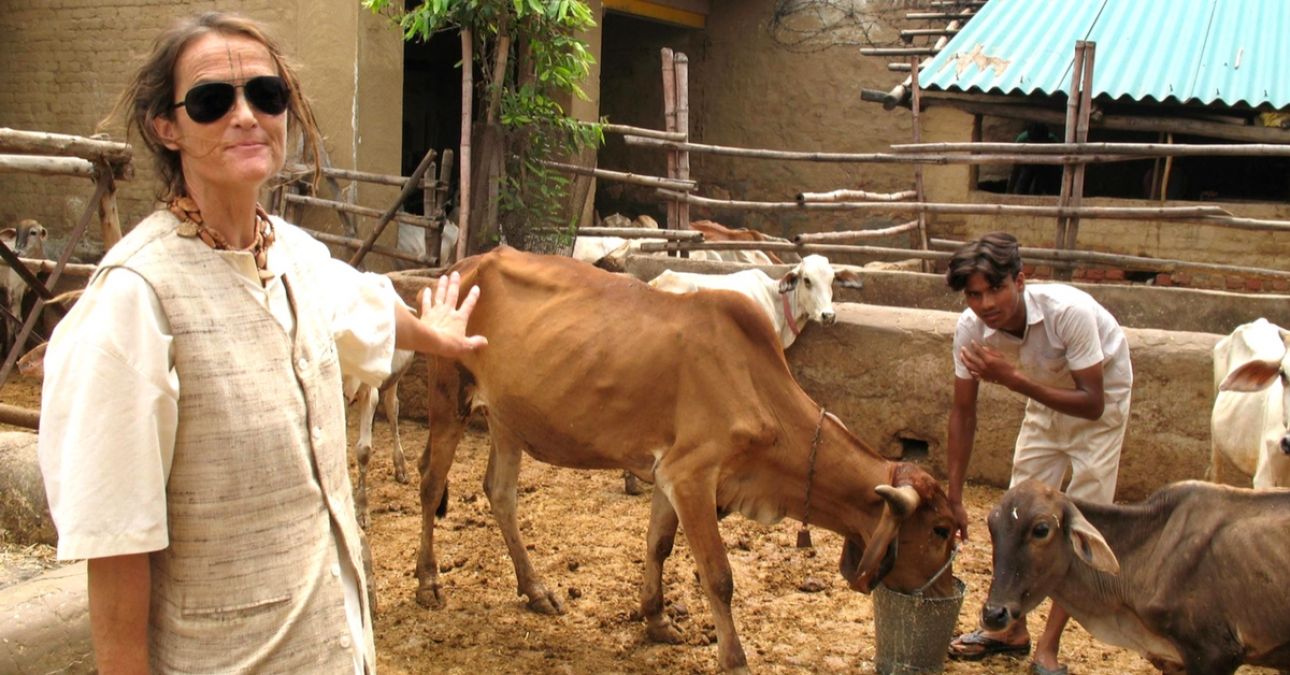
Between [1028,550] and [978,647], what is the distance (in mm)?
951

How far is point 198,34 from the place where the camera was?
1.74m

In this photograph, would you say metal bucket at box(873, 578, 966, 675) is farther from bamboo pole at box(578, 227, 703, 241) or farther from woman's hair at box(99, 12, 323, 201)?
bamboo pole at box(578, 227, 703, 241)

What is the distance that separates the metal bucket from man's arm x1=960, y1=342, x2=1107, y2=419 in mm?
829

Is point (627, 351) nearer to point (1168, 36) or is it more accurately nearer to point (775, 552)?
point (775, 552)

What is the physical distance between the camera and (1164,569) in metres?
3.62

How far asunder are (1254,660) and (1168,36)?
972 centimetres

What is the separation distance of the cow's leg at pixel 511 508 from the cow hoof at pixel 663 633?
48cm

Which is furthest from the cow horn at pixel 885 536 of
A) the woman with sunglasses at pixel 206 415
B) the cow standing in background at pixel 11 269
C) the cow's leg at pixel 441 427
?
the cow standing in background at pixel 11 269

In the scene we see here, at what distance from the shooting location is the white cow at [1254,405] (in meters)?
4.45

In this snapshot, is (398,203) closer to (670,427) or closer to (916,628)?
(670,427)

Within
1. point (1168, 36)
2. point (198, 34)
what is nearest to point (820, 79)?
point (1168, 36)

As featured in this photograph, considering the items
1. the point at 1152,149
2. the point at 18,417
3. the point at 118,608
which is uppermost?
the point at 1152,149

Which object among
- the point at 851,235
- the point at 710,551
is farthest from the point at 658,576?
the point at 851,235

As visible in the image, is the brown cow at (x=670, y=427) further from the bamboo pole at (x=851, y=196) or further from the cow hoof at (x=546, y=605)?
the bamboo pole at (x=851, y=196)
